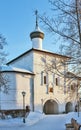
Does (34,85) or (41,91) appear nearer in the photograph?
(34,85)

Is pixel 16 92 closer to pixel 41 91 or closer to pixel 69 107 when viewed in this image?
pixel 41 91

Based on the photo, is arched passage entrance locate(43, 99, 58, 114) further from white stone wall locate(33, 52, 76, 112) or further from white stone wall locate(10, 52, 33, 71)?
white stone wall locate(10, 52, 33, 71)

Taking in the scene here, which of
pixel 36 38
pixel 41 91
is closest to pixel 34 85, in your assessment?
pixel 41 91

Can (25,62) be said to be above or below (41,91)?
above

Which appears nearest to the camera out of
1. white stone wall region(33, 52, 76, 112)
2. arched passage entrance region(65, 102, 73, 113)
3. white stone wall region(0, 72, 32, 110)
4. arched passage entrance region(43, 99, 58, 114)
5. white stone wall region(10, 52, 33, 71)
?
white stone wall region(0, 72, 32, 110)

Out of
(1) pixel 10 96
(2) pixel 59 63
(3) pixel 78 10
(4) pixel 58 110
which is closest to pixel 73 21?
(3) pixel 78 10

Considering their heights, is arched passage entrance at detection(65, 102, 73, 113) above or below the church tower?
below

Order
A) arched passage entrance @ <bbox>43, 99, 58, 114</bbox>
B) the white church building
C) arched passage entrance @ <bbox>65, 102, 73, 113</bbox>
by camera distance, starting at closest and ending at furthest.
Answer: the white church building, arched passage entrance @ <bbox>43, 99, 58, 114</bbox>, arched passage entrance @ <bbox>65, 102, 73, 113</bbox>

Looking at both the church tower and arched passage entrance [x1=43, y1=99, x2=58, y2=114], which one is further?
the church tower

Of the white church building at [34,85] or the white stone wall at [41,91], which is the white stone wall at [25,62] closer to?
the white church building at [34,85]

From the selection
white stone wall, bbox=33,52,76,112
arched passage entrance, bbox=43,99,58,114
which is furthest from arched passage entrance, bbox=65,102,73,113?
arched passage entrance, bbox=43,99,58,114

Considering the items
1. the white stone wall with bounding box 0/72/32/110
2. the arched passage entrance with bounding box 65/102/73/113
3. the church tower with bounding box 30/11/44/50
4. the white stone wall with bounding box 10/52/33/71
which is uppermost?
the church tower with bounding box 30/11/44/50

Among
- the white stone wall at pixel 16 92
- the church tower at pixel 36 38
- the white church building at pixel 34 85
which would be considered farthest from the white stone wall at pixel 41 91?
the church tower at pixel 36 38

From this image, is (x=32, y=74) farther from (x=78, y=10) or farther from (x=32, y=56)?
(x=78, y=10)
